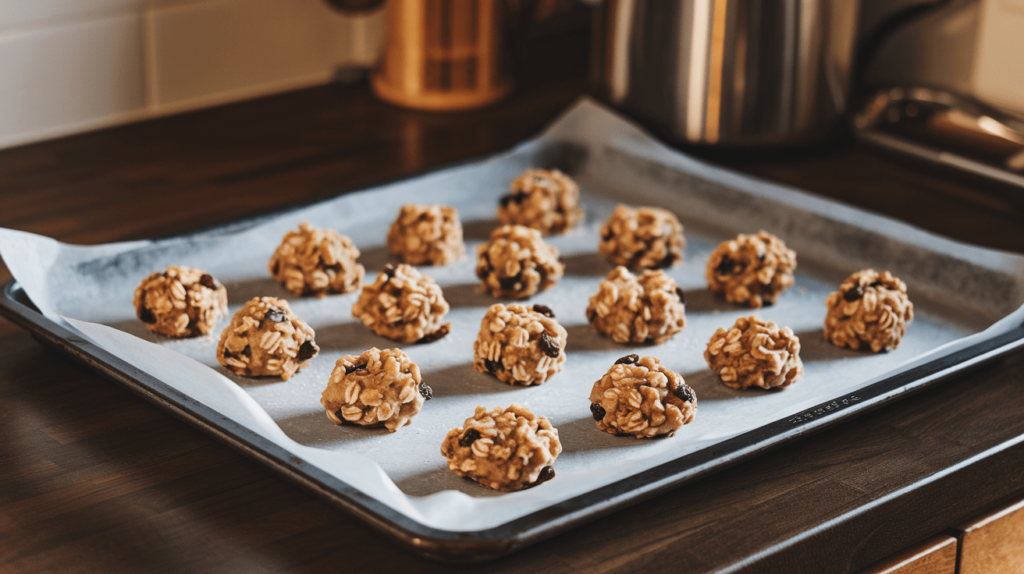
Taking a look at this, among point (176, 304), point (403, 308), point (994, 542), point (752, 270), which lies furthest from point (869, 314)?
point (176, 304)

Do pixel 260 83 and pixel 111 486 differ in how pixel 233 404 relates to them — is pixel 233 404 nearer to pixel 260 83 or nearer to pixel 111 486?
pixel 111 486

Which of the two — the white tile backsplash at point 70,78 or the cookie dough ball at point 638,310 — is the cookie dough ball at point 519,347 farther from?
the white tile backsplash at point 70,78

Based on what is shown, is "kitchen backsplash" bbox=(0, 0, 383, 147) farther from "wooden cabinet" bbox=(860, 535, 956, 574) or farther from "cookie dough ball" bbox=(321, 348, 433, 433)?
"wooden cabinet" bbox=(860, 535, 956, 574)

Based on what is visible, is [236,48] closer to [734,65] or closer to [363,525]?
[734,65]

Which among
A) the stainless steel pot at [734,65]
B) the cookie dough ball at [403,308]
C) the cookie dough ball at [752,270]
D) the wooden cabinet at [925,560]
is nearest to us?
the wooden cabinet at [925,560]

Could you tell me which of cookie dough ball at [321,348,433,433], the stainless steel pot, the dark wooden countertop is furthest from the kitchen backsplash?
cookie dough ball at [321,348,433,433]

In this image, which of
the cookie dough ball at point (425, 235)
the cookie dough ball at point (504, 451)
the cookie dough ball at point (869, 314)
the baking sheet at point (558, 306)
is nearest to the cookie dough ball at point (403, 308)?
the baking sheet at point (558, 306)
